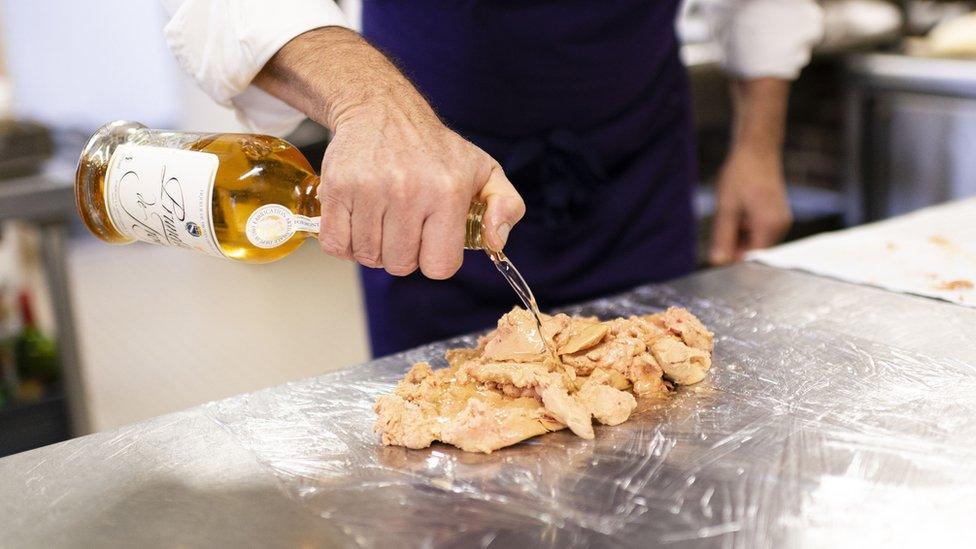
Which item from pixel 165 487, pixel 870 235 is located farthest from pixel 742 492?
pixel 870 235

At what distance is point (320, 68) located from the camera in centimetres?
114

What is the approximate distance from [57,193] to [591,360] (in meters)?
1.41

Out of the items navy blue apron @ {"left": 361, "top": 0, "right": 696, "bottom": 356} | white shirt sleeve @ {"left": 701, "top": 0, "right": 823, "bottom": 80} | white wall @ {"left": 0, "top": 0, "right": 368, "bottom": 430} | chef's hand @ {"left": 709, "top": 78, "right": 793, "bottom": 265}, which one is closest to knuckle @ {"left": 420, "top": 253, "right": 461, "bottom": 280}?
navy blue apron @ {"left": 361, "top": 0, "right": 696, "bottom": 356}

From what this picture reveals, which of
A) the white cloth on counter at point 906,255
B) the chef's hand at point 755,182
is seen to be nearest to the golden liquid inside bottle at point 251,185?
the white cloth on counter at point 906,255

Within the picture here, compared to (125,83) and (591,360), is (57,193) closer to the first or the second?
(591,360)

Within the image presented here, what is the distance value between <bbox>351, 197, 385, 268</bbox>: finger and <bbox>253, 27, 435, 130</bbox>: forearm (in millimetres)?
127

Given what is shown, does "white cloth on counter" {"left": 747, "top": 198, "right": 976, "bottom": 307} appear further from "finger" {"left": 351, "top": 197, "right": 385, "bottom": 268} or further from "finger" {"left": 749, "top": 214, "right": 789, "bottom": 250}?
"finger" {"left": 351, "top": 197, "right": 385, "bottom": 268}

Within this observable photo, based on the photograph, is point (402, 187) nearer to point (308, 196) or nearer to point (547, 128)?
point (308, 196)

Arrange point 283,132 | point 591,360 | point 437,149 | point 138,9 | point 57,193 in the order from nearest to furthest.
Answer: point 437,149, point 591,360, point 283,132, point 57,193, point 138,9

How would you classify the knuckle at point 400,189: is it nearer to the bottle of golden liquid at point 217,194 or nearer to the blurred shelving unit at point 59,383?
the bottle of golden liquid at point 217,194

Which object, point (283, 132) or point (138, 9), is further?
point (138, 9)

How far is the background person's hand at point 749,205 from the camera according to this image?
190cm

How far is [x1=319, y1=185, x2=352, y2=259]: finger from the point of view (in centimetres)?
97

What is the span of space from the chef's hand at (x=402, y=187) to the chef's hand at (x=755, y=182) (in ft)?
3.32
